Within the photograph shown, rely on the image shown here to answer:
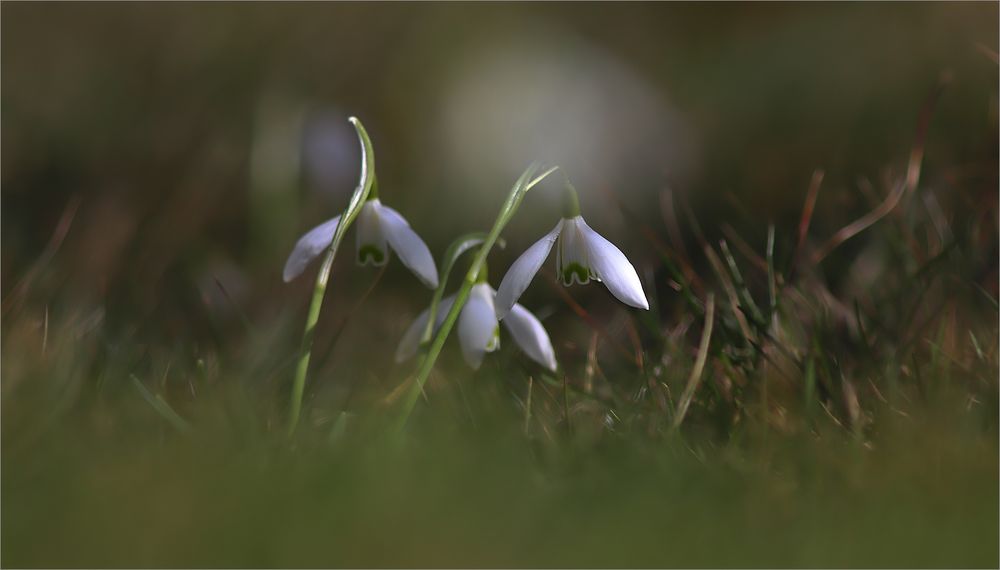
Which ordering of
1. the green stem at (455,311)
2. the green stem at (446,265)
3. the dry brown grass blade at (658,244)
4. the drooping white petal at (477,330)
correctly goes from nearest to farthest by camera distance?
the green stem at (455,311), the green stem at (446,265), the drooping white petal at (477,330), the dry brown grass blade at (658,244)

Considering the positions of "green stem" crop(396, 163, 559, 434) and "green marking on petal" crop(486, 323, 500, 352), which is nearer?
"green stem" crop(396, 163, 559, 434)

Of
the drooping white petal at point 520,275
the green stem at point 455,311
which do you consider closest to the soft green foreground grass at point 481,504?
the green stem at point 455,311

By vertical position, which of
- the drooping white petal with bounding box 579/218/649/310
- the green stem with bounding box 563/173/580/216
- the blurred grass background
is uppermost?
the green stem with bounding box 563/173/580/216

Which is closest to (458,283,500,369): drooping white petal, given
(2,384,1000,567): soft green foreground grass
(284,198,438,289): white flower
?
(284,198,438,289): white flower

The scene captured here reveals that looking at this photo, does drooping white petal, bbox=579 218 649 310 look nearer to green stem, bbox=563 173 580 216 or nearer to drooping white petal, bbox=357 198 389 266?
green stem, bbox=563 173 580 216

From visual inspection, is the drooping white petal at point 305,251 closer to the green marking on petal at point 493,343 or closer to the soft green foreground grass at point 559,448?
the soft green foreground grass at point 559,448

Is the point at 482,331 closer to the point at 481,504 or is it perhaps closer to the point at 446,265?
the point at 446,265

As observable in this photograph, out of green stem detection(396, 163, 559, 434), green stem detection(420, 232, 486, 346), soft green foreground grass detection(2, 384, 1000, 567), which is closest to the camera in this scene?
soft green foreground grass detection(2, 384, 1000, 567)

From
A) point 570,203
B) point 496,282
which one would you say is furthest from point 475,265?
point 496,282
